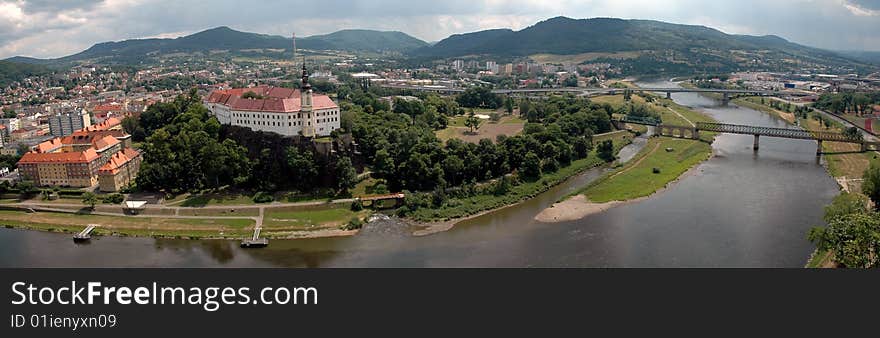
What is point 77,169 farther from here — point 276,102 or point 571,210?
point 571,210

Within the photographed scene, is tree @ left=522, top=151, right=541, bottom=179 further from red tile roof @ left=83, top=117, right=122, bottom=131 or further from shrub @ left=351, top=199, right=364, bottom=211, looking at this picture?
red tile roof @ left=83, top=117, right=122, bottom=131

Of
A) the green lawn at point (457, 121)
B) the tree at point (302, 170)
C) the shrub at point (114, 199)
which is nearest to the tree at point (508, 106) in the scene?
the green lawn at point (457, 121)

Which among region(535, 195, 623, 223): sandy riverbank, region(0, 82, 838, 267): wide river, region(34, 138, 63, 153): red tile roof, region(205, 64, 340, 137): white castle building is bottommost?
region(0, 82, 838, 267): wide river

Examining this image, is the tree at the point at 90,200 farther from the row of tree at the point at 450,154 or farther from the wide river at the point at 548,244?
the row of tree at the point at 450,154

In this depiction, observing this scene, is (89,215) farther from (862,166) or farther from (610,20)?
Result: (610,20)

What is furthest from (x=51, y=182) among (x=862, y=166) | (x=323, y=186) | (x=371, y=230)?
(x=862, y=166)

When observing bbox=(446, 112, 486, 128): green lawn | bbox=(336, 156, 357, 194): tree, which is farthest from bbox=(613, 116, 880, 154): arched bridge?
bbox=(336, 156, 357, 194): tree

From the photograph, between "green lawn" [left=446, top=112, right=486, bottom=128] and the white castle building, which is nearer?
the white castle building
